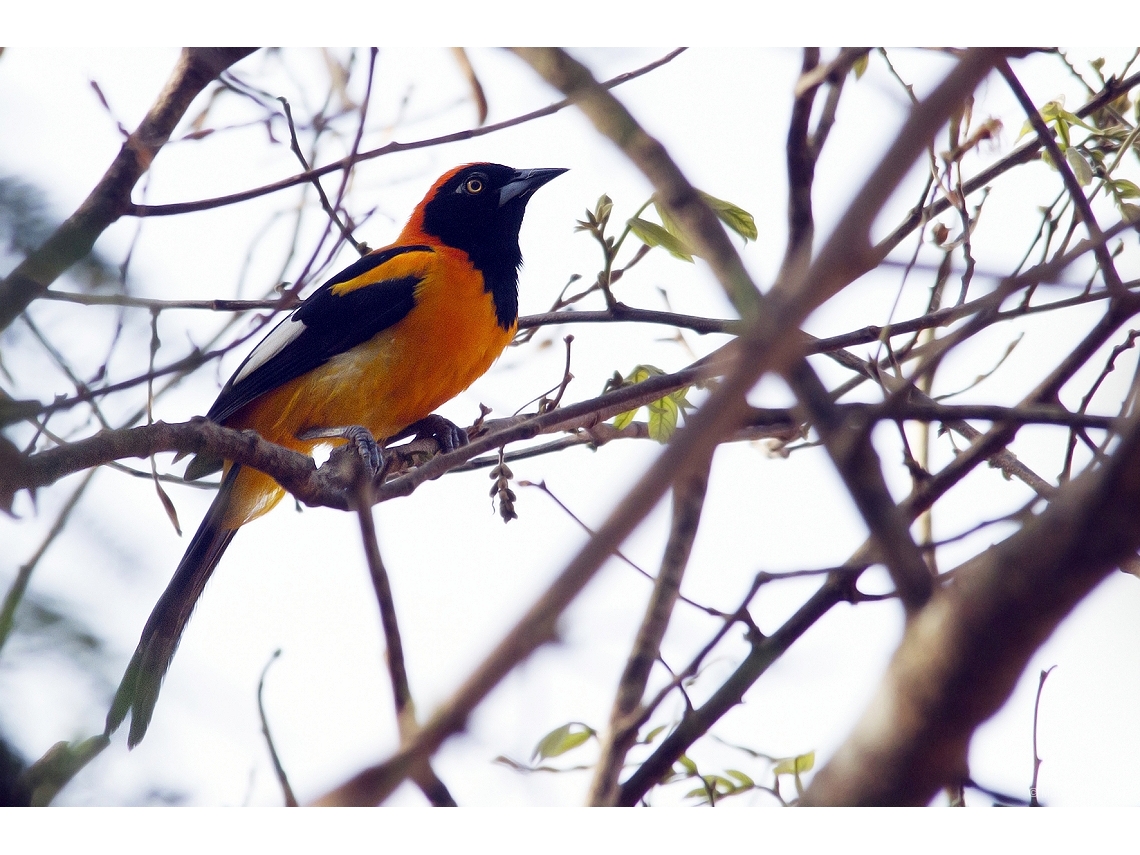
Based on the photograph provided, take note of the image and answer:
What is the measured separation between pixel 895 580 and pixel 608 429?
146cm

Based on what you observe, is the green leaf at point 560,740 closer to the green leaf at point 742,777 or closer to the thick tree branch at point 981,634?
the green leaf at point 742,777

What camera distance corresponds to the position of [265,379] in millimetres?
2734

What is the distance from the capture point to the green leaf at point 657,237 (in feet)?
6.73

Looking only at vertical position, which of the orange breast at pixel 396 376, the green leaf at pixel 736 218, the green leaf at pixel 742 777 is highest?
the orange breast at pixel 396 376

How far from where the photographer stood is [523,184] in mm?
3182

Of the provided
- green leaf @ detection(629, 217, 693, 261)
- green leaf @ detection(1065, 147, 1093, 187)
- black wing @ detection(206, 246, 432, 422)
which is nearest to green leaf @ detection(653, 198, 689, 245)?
green leaf @ detection(629, 217, 693, 261)

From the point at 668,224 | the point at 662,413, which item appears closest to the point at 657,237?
the point at 668,224

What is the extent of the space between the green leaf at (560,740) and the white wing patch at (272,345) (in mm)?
1319

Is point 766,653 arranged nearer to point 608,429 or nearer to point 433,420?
point 608,429

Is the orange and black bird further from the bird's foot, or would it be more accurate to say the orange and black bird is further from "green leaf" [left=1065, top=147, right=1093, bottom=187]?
"green leaf" [left=1065, top=147, right=1093, bottom=187]

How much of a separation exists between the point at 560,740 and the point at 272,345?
4.49 feet

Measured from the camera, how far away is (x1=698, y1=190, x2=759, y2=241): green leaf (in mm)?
2078

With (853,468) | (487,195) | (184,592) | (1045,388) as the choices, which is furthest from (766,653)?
(487,195)

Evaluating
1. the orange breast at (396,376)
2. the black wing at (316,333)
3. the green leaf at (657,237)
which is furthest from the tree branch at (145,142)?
the green leaf at (657,237)
